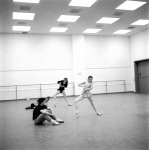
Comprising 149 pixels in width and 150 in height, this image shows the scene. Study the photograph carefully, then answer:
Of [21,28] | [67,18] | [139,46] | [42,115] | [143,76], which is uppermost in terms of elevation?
[67,18]

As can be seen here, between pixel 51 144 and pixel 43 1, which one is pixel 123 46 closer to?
pixel 43 1

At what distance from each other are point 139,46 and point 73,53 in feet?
19.6

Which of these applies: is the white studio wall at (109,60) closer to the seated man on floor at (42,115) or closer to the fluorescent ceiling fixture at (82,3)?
the fluorescent ceiling fixture at (82,3)

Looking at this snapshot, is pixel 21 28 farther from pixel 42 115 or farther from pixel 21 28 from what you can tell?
pixel 42 115

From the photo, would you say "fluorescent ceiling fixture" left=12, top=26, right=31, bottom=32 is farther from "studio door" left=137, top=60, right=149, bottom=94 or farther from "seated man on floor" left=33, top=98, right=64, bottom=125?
"studio door" left=137, top=60, right=149, bottom=94

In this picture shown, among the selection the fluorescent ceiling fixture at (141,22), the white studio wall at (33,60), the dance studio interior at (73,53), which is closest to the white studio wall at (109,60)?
the dance studio interior at (73,53)

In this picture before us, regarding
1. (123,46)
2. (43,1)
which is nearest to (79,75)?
(123,46)

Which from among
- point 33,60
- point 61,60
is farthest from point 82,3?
point 33,60

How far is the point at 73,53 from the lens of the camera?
58.1 feet

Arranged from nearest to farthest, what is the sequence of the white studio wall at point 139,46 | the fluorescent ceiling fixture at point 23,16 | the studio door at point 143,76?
1. the fluorescent ceiling fixture at point 23,16
2. the white studio wall at point 139,46
3. the studio door at point 143,76

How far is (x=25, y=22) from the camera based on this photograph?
45.3 feet

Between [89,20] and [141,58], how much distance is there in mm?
6769

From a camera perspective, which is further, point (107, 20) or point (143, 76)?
point (143, 76)

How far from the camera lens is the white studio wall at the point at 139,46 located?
→ 17281 millimetres
